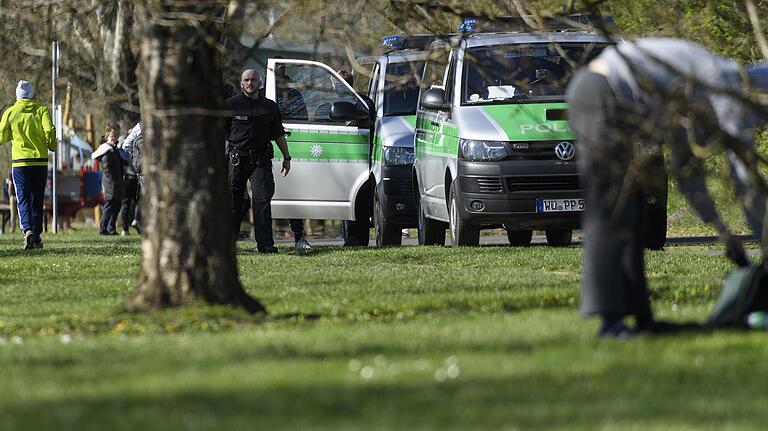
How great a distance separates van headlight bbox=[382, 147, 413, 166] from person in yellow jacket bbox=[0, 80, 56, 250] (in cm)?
388

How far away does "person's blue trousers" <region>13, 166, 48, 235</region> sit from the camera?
18188mm

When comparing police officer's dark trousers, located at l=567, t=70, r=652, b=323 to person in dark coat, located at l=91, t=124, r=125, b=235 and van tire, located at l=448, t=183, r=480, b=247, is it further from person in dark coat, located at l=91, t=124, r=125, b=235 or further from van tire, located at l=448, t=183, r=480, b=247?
person in dark coat, located at l=91, t=124, r=125, b=235

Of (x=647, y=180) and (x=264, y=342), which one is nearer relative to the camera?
(x=647, y=180)

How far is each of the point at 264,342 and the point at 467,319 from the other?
1586 millimetres

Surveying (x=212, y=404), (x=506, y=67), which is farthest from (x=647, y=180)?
(x=506, y=67)

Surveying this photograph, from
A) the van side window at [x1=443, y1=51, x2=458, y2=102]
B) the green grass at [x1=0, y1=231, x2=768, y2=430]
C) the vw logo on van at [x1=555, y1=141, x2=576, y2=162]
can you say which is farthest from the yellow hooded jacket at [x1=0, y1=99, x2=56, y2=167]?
the green grass at [x1=0, y1=231, x2=768, y2=430]

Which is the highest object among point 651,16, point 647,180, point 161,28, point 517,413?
point 651,16

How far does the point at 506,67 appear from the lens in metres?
15.1

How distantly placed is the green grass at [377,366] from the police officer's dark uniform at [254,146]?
5576mm

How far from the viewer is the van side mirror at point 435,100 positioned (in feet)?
51.2

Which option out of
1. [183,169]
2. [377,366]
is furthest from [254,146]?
[377,366]

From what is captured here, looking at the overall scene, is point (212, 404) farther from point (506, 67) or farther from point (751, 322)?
point (506, 67)

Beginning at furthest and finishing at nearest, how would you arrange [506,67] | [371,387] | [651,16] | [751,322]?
[651,16] → [506,67] → [751,322] → [371,387]

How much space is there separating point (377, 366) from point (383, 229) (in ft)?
40.2
